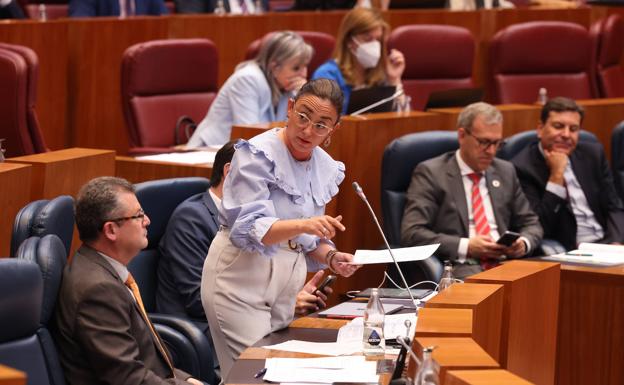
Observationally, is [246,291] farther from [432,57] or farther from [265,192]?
[432,57]

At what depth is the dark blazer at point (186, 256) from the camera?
3.93 m

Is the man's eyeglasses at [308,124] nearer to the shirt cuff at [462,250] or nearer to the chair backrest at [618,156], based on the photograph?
the shirt cuff at [462,250]

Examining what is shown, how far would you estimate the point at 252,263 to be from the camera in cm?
331

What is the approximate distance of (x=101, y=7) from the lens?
21.8 ft

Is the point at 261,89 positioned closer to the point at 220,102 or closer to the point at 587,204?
the point at 220,102

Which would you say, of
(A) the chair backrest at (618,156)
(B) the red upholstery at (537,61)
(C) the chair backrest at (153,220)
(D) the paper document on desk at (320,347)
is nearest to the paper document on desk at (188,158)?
(C) the chair backrest at (153,220)

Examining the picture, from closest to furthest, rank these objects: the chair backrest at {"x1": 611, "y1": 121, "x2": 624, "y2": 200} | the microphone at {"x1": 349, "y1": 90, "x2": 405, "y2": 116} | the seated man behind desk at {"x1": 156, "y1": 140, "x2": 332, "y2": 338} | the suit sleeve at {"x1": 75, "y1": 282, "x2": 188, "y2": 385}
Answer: the suit sleeve at {"x1": 75, "y1": 282, "x2": 188, "y2": 385}
the seated man behind desk at {"x1": 156, "y1": 140, "x2": 332, "y2": 338}
the microphone at {"x1": 349, "y1": 90, "x2": 405, "y2": 116}
the chair backrest at {"x1": 611, "y1": 121, "x2": 624, "y2": 200}

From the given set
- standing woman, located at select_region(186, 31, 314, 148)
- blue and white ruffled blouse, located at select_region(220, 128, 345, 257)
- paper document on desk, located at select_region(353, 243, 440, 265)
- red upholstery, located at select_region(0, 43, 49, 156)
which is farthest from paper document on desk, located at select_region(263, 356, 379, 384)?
standing woman, located at select_region(186, 31, 314, 148)

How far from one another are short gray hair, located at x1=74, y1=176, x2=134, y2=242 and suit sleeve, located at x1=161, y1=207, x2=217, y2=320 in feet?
2.77

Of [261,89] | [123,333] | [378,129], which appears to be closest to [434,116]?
[378,129]

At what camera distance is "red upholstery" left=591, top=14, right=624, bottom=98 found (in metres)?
7.36

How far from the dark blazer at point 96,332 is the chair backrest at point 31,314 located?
4 centimetres

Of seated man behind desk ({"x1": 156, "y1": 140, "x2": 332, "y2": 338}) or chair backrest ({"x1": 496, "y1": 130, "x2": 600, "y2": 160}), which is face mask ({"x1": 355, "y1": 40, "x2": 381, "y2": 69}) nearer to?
chair backrest ({"x1": 496, "y1": 130, "x2": 600, "y2": 160})

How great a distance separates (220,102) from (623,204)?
6.15 feet
